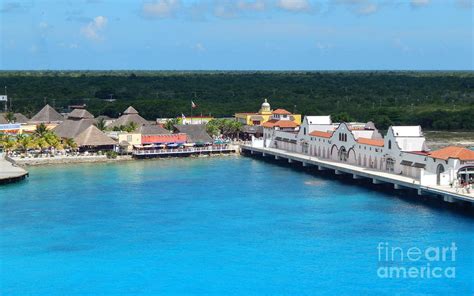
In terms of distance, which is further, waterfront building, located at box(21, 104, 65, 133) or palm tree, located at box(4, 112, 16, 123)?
waterfront building, located at box(21, 104, 65, 133)

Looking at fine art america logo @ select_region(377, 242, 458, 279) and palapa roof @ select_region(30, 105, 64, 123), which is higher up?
palapa roof @ select_region(30, 105, 64, 123)

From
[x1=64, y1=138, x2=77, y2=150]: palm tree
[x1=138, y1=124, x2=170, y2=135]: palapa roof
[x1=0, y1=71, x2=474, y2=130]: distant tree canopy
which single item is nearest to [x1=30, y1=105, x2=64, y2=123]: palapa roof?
[x1=0, y1=71, x2=474, y2=130]: distant tree canopy

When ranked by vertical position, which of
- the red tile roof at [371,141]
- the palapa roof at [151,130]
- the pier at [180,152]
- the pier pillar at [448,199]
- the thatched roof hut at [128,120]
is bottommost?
the pier pillar at [448,199]

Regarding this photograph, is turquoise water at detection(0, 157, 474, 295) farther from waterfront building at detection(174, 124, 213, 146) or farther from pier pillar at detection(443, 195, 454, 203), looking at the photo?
waterfront building at detection(174, 124, 213, 146)

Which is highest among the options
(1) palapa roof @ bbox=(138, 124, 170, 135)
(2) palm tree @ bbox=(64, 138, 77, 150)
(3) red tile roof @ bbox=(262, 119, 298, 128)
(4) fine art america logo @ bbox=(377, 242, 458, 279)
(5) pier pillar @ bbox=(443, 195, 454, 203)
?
(3) red tile roof @ bbox=(262, 119, 298, 128)

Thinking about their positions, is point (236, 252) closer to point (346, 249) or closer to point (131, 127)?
point (346, 249)

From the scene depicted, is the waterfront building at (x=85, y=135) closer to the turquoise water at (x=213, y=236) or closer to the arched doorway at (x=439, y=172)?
the turquoise water at (x=213, y=236)

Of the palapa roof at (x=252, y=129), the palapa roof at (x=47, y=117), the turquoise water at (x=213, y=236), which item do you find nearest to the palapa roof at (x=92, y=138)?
the turquoise water at (x=213, y=236)

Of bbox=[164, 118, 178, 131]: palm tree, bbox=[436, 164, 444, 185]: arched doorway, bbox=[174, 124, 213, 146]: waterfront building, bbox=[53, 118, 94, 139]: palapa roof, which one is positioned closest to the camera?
bbox=[436, 164, 444, 185]: arched doorway
